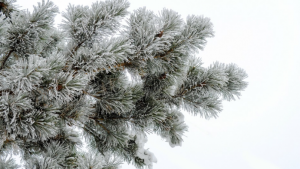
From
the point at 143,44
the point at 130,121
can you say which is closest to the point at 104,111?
the point at 130,121

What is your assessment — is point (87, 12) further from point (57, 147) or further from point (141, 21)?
point (57, 147)

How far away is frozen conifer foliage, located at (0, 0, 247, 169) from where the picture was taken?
406 millimetres

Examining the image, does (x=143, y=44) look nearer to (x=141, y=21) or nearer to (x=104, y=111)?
(x=141, y=21)

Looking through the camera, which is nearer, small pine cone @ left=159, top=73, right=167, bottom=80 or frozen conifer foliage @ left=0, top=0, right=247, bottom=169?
frozen conifer foliage @ left=0, top=0, right=247, bottom=169

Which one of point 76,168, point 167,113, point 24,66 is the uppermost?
point 167,113

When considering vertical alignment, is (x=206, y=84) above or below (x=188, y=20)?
below

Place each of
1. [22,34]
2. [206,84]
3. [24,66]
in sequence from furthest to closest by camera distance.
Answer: [206,84], [22,34], [24,66]

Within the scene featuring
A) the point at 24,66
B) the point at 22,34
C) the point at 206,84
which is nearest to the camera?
the point at 24,66

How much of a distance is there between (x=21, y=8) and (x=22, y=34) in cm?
5

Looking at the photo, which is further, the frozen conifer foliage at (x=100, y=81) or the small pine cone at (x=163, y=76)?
the small pine cone at (x=163, y=76)

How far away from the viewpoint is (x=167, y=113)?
2.11ft

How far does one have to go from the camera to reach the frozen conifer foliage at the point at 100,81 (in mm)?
406

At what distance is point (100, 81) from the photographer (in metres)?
0.56

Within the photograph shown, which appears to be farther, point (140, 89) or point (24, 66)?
point (140, 89)
